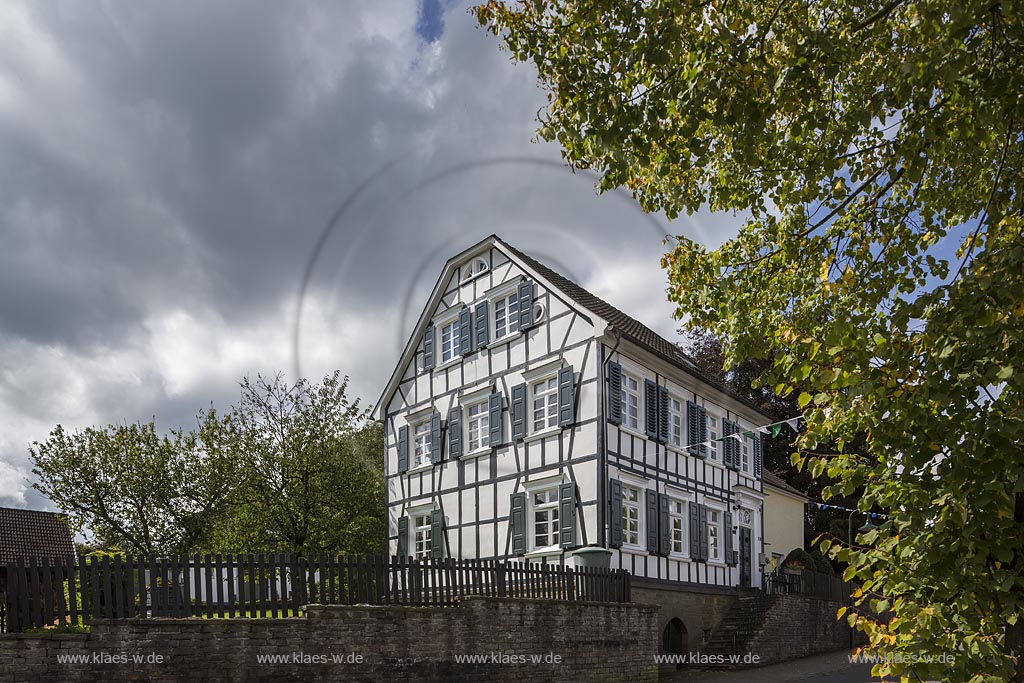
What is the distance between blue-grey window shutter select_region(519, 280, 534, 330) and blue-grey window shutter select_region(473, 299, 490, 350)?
1446mm

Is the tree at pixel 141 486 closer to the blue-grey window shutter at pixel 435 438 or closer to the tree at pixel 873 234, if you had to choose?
the blue-grey window shutter at pixel 435 438

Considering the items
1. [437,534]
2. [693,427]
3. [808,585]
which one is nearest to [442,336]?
[437,534]

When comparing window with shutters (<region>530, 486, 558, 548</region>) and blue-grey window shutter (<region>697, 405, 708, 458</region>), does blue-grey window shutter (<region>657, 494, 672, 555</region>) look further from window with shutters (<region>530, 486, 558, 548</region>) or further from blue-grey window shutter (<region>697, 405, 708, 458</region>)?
window with shutters (<region>530, 486, 558, 548</region>)

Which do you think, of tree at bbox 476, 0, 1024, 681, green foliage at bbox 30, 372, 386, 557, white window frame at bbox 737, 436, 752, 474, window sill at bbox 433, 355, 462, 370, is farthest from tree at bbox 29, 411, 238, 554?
tree at bbox 476, 0, 1024, 681

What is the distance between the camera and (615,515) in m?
20.3

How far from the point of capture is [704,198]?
896 cm

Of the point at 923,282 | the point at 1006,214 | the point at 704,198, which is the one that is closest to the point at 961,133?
the point at 1006,214

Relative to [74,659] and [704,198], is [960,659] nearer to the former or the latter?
[704,198]

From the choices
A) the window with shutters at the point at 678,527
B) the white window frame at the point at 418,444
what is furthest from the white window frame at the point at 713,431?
the white window frame at the point at 418,444

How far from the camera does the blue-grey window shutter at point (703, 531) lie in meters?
23.9

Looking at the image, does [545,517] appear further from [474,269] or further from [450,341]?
[474,269]

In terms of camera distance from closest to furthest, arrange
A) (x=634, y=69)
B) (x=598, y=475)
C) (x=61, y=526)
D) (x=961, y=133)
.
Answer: (x=961, y=133) < (x=634, y=69) < (x=598, y=475) < (x=61, y=526)

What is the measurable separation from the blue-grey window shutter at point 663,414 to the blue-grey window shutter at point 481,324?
4593mm

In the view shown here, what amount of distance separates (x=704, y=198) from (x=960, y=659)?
479cm
